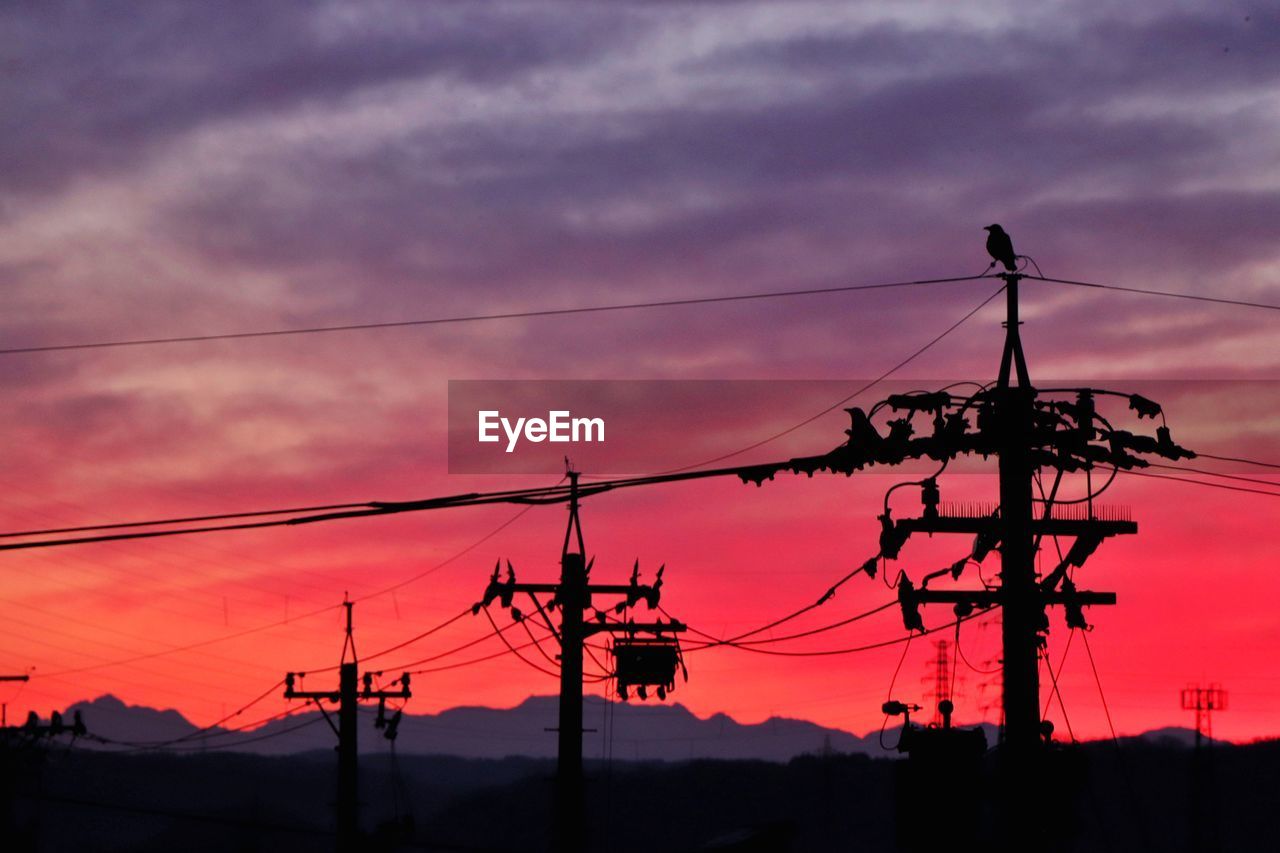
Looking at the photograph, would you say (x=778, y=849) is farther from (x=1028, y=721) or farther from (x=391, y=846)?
(x=391, y=846)

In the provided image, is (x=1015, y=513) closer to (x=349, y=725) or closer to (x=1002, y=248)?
(x=1002, y=248)

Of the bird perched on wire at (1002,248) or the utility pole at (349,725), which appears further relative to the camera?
the utility pole at (349,725)

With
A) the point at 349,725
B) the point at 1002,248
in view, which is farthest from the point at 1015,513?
the point at 349,725

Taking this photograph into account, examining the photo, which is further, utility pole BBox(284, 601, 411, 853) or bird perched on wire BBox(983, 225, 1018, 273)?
utility pole BBox(284, 601, 411, 853)

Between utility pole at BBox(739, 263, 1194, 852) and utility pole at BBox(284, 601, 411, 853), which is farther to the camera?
utility pole at BBox(284, 601, 411, 853)

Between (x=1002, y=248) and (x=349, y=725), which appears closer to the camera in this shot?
(x=1002, y=248)

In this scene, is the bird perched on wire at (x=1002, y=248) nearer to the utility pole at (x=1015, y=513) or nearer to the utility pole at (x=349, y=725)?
the utility pole at (x=1015, y=513)

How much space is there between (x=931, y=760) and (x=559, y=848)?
1635 centimetres

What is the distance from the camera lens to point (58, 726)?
251 ft

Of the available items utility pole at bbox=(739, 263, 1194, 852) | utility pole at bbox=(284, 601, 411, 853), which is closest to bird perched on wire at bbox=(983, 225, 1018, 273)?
utility pole at bbox=(739, 263, 1194, 852)

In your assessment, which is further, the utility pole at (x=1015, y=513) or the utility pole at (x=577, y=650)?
the utility pole at (x=577, y=650)

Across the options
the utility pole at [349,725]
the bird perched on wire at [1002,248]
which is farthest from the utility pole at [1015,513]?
the utility pole at [349,725]

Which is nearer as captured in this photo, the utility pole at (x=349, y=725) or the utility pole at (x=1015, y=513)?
the utility pole at (x=1015, y=513)

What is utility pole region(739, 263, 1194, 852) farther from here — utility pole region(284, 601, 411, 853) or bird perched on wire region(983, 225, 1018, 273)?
utility pole region(284, 601, 411, 853)
